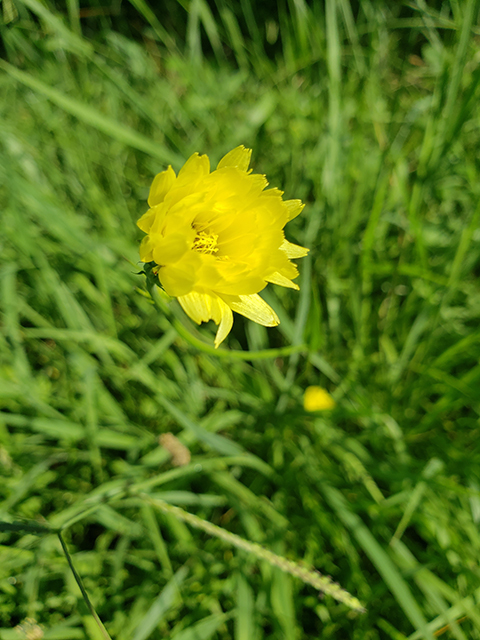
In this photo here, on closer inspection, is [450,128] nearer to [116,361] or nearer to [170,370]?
[170,370]

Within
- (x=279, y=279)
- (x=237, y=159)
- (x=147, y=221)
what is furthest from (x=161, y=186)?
(x=279, y=279)

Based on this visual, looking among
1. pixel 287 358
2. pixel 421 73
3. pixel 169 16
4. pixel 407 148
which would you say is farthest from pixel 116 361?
pixel 169 16

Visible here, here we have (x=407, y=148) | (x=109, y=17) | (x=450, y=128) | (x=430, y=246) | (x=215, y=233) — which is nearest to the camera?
(x=215, y=233)

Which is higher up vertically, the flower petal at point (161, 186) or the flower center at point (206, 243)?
the flower petal at point (161, 186)

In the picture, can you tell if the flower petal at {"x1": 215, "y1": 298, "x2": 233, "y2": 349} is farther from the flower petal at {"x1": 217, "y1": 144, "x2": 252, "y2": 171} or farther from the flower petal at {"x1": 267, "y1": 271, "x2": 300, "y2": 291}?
the flower petal at {"x1": 217, "y1": 144, "x2": 252, "y2": 171}

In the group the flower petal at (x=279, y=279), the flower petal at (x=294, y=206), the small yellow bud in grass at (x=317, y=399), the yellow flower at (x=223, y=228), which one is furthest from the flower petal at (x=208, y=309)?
the small yellow bud in grass at (x=317, y=399)

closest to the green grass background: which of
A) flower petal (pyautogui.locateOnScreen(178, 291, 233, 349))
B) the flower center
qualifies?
the flower center

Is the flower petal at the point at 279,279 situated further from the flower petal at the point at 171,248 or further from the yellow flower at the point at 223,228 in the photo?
the flower petal at the point at 171,248

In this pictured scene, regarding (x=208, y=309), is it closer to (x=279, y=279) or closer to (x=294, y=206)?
(x=279, y=279)
